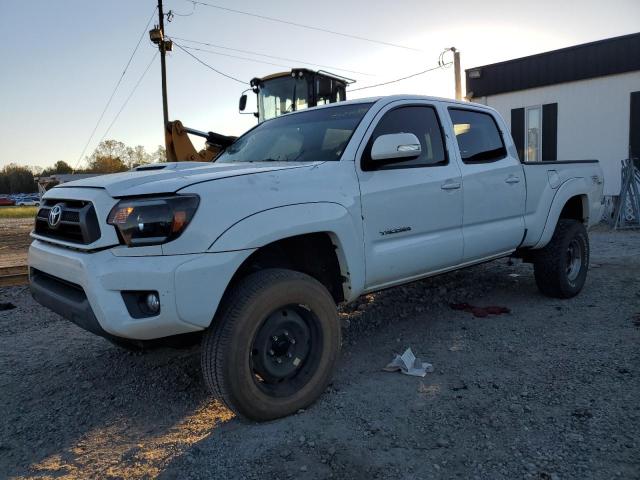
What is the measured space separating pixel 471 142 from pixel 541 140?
11881 mm

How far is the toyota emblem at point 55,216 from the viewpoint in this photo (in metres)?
3.07

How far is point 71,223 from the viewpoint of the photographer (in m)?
2.93

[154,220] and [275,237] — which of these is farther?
[275,237]

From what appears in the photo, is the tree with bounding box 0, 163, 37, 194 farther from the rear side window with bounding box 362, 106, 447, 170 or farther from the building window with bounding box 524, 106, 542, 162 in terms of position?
the rear side window with bounding box 362, 106, 447, 170

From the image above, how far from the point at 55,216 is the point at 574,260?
5.11 meters

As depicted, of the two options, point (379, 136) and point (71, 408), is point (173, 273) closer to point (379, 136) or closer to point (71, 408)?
point (71, 408)

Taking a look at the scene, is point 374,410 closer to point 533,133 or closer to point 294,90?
point 294,90

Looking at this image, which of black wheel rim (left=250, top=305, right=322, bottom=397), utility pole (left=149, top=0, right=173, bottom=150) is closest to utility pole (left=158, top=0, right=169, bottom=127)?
utility pole (left=149, top=0, right=173, bottom=150)

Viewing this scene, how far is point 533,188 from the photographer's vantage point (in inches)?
197

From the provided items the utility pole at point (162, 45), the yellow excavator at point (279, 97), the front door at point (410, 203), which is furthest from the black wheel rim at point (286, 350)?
the utility pole at point (162, 45)

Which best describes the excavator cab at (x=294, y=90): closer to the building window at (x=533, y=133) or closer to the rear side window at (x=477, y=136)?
the rear side window at (x=477, y=136)

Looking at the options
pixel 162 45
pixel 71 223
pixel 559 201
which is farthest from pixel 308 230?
pixel 162 45

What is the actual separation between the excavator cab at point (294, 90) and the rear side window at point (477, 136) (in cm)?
552

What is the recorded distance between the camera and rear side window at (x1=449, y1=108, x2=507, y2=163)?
4469 mm
